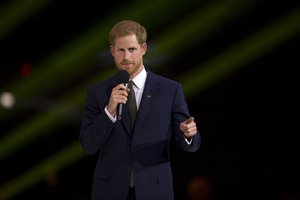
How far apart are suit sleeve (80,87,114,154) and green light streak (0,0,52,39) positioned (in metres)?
2.70

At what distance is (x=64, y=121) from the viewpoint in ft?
18.7

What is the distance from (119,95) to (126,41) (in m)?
0.26

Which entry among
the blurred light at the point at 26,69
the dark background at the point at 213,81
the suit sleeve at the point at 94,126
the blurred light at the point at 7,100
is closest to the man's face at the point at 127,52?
the suit sleeve at the point at 94,126

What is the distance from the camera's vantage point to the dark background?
4391mm

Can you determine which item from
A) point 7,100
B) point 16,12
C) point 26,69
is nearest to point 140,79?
point 16,12

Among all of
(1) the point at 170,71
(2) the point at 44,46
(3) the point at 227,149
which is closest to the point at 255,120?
(3) the point at 227,149

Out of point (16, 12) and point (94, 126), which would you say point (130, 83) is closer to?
point (94, 126)

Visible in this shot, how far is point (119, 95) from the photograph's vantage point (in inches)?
69.7

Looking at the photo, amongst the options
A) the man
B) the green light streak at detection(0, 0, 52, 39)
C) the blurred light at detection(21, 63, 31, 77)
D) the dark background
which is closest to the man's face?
the man

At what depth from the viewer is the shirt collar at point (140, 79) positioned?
78.7 inches

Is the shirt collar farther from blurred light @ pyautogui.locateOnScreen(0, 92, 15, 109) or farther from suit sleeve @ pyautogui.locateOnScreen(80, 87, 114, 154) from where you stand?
blurred light @ pyautogui.locateOnScreen(0, 92, 15, 109)

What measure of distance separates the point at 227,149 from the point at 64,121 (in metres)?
1.88

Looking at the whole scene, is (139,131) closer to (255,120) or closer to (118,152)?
(118,152)

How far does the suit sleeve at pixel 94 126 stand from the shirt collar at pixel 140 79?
152 mm
